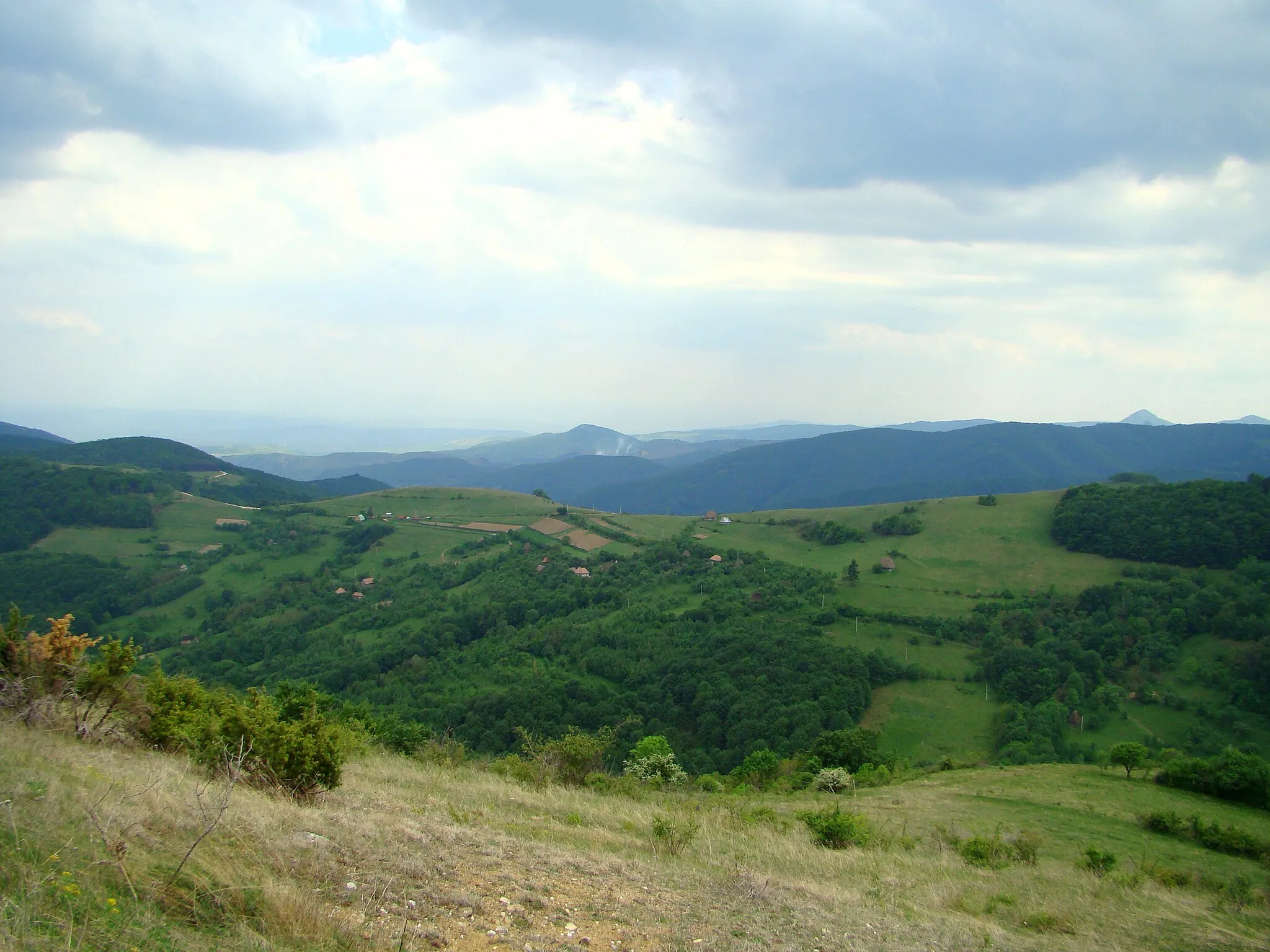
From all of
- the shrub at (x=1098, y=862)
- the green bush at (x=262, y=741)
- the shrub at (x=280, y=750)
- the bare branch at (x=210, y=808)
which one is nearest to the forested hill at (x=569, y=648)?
the shrub at (x=1098, y=862)

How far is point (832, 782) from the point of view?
25984 mm

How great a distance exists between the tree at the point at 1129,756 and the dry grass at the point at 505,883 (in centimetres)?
1692

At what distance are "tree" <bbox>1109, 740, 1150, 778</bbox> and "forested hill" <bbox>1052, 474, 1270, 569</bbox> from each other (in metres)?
46.2

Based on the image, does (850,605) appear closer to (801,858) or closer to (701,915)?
(801,858)

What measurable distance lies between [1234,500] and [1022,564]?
21.4 meters

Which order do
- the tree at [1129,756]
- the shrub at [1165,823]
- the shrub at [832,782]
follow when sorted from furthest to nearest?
the tree at [1129,756] < the shrub at [832,782] < the shrub at [1165,823]

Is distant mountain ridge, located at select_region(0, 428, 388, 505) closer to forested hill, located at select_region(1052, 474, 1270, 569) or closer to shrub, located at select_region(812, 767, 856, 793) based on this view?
shrub, located at select_region(812, 767, 856, 793)

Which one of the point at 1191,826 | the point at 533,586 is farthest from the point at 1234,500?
the point at 533,586

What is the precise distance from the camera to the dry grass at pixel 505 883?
19.6ft

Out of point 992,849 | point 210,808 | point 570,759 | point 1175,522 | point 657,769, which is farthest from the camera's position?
point 1175,522

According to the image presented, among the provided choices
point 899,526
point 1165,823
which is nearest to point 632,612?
point 899,526

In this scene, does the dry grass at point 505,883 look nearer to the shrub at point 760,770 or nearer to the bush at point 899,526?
the shrub at point 760,770

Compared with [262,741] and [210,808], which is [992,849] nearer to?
[262,741]

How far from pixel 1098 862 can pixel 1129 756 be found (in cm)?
1687
